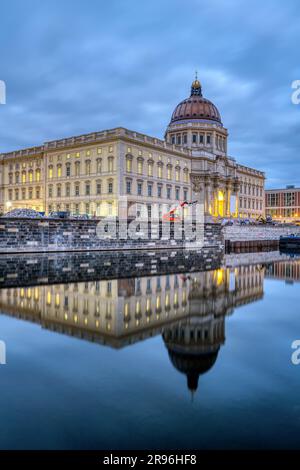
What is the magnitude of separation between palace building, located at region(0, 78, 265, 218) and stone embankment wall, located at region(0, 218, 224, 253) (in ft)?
66.9

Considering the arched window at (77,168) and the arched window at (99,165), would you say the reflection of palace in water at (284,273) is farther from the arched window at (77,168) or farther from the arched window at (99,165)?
the arched window at (77,168)

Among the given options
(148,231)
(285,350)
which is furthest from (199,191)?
(285,350)

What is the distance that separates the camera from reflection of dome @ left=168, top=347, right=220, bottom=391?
19.6 ft

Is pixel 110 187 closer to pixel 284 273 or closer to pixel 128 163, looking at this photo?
pixel 128 163

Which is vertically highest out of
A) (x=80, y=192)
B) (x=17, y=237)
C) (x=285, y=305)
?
(x=80, y=192)

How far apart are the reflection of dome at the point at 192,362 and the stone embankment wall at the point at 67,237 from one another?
2588cm

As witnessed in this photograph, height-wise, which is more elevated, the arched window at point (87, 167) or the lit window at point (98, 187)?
the arched window at point (87, 167)

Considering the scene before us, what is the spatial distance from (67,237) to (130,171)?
3041 cm

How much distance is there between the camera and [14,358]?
686cm

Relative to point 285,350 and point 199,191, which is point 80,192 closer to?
point 199,191

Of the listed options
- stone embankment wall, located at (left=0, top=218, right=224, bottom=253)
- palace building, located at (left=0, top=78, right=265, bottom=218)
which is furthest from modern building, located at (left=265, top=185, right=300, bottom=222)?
stone embankment wall, located at (left=0, top=218, right=224, bottom=253)

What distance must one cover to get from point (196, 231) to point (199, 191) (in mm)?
33558

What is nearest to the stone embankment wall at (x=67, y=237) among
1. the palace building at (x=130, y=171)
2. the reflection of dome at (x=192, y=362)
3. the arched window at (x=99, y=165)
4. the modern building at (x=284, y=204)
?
the palace building at (x=130, y=171)

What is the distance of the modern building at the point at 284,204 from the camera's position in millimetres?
126500
